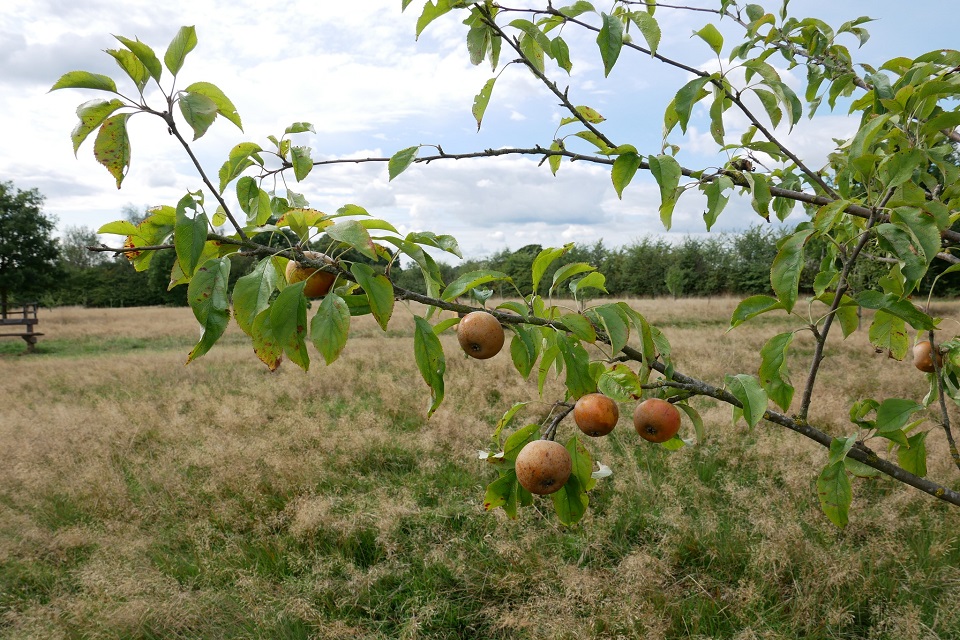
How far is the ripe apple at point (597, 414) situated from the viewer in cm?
111

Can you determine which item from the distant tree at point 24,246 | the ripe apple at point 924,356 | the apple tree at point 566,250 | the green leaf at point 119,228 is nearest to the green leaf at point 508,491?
the apple tree at point 566,250

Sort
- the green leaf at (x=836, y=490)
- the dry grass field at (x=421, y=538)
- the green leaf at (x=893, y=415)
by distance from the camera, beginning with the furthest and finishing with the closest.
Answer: the dry grass field at (x=421, y=538) < the green leaf at (x=893, y=415) < the green leaf at (x=836, y=490)

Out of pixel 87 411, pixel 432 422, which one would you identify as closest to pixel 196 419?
pixel 87 411

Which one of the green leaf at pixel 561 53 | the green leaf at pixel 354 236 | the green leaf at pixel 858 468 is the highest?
the green leaf at pixel 561 53

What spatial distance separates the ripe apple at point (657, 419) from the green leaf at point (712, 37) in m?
0.94

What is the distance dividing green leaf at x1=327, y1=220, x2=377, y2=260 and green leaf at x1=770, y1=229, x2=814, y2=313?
80 cm

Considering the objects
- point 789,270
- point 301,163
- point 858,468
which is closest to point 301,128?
point 301,163

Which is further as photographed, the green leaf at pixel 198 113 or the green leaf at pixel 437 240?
the green leaf at pixel 437 240

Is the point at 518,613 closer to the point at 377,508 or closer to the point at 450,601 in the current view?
the point at 450,601

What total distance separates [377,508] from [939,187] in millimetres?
3558

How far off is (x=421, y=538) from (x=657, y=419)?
9.10 feet

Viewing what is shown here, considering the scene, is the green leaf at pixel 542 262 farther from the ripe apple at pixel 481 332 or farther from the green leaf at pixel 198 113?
the green leaf at pixel 198 113

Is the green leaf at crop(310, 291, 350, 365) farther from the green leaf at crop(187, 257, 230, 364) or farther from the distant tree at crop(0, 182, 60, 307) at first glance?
the distant tree at crop(0, 182, 60, 307)

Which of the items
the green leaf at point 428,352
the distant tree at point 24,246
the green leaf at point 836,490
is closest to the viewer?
the green leaf at point 428,352
